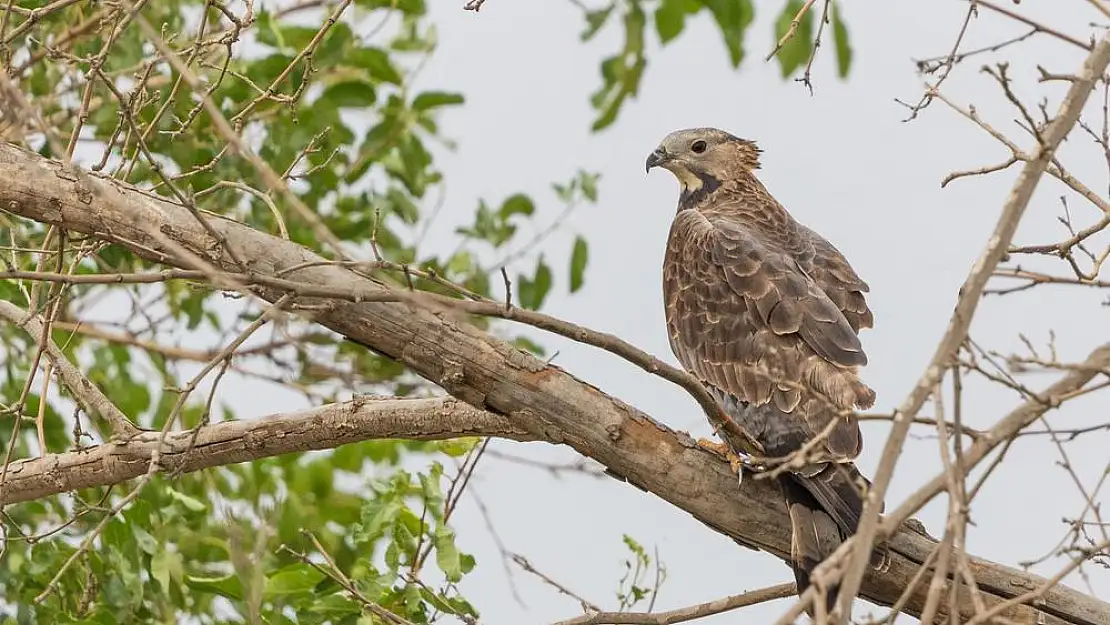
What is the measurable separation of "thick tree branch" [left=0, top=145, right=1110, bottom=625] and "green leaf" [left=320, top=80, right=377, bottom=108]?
1898 mm

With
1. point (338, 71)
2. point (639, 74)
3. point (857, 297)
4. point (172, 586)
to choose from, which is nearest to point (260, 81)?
point (338, 71)

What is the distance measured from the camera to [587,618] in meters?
3.74

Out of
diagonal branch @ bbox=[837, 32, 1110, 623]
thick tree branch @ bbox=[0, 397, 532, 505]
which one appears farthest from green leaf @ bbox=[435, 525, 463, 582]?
diagonal branch @ bbox=[837, 32, 1110, 623]

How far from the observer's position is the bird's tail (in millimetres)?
3742

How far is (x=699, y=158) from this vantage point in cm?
575

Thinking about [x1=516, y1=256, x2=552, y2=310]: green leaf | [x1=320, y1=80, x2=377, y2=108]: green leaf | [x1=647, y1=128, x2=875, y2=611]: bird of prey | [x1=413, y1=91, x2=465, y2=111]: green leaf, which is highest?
[x1=413, y1=91, x2=465, y2=111]: green leaf

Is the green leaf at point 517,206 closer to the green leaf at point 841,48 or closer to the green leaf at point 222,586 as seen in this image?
the green leaf at point 841,48

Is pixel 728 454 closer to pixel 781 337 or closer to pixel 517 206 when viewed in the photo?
pixel 781 337

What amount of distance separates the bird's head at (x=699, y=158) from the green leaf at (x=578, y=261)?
412 mm

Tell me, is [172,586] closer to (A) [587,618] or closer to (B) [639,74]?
(A) [587,618]

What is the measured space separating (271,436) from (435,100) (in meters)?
2.09

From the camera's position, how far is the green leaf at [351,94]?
212 inches

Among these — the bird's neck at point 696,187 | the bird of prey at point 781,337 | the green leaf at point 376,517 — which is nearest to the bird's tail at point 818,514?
the bird of prey at point 781,337

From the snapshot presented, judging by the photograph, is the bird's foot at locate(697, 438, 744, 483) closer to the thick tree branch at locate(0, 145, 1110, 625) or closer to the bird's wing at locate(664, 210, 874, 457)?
the thick tree branch at locate(0, 145, 1110, 625)
